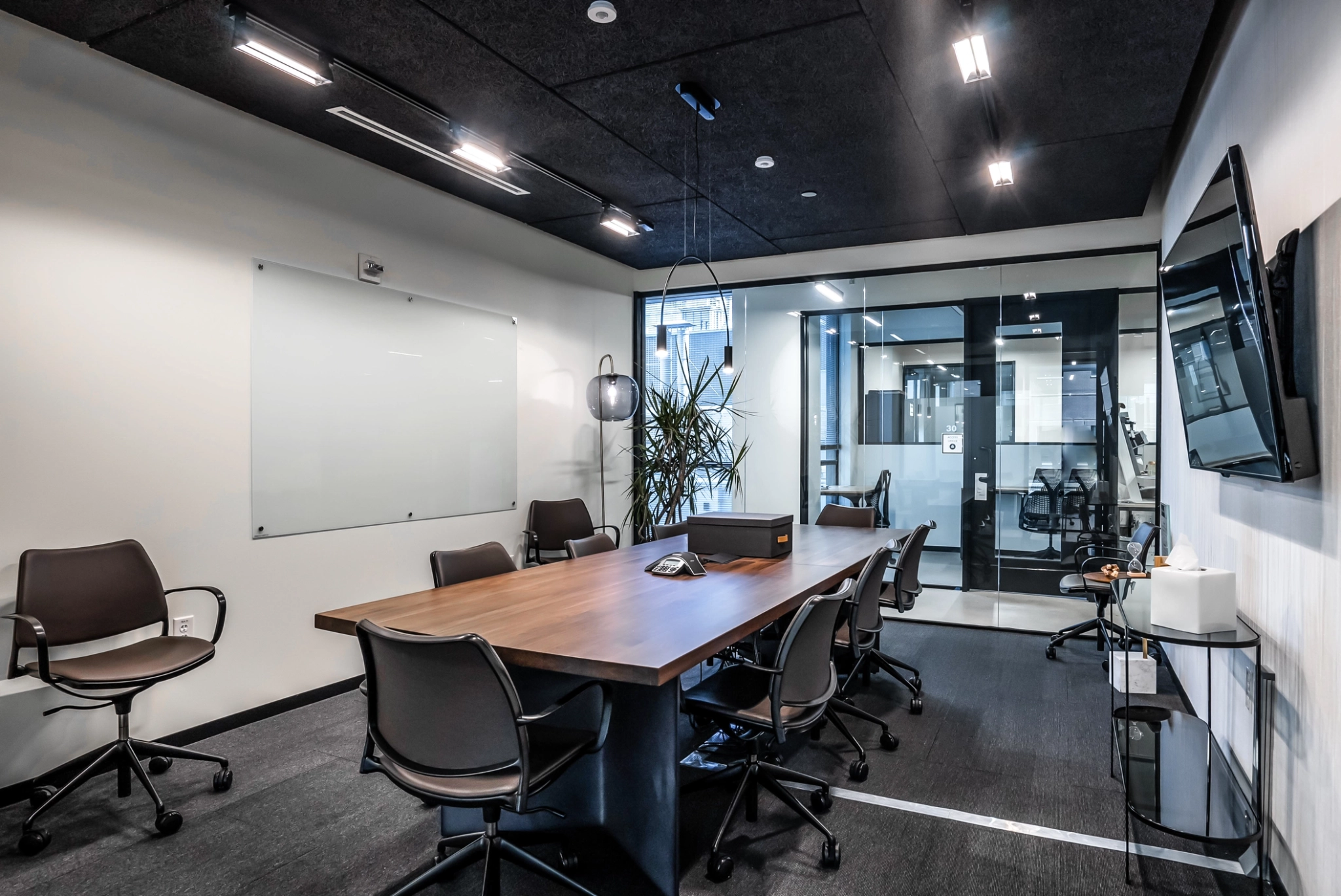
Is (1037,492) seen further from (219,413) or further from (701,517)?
(219,413)

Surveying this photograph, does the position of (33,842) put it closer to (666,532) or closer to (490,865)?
(490,865)

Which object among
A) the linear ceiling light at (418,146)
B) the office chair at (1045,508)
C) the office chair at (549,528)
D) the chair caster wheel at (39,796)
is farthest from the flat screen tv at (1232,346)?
the chair caster wheel at (39,796)

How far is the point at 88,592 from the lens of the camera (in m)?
2.96

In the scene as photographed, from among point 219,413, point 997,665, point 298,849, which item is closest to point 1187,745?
point 997,665

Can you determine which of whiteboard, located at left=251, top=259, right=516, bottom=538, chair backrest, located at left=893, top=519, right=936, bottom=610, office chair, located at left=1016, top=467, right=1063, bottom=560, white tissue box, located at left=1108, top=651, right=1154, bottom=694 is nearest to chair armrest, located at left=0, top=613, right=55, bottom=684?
whiteboard, located at left=251, top=259, right=516, bottom=538

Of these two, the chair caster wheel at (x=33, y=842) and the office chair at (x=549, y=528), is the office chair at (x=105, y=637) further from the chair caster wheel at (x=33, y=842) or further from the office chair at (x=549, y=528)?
the office chair at (x=549, y=528)

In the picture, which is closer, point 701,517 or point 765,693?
point 765,693

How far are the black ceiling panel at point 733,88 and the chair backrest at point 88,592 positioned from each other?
2052 mm

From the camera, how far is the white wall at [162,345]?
289 cm

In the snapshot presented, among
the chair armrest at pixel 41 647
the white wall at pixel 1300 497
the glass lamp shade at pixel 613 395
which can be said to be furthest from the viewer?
the glass lamp shade at pixel 613 395

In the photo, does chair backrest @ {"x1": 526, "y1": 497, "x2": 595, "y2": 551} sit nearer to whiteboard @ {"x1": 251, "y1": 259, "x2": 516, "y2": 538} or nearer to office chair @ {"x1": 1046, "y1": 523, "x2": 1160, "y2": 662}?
whiteboard @ {"x1": 251, "y1": 259, "x2": 516, "y2": 538}

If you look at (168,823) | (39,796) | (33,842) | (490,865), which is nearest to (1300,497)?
(490,865)

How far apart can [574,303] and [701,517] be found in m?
2.91

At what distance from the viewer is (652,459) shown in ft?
20.2
